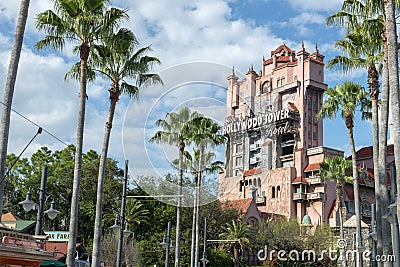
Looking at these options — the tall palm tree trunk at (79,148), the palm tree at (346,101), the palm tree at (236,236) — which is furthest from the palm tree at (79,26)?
the palm tree at (236,236)

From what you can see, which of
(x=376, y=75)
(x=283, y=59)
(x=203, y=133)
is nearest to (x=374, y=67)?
(x=376, y=75)

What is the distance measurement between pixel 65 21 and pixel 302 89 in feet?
245

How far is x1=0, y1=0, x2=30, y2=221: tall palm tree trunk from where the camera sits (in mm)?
14844

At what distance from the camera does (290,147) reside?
311 feet

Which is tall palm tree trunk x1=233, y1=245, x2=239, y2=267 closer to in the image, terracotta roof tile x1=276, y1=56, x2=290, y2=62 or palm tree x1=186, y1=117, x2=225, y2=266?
palm tree x1=186, y1=117, x2=225, y2=266

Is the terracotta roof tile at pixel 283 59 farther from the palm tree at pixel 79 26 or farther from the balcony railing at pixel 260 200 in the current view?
the palm tree at pixel 79 26

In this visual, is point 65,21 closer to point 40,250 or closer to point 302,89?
point 40,250

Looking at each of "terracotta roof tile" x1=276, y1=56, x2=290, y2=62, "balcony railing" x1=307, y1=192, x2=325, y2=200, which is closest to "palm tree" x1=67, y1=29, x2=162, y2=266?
"balcony railing" x1=307, y1=192, x2=325, y2=200

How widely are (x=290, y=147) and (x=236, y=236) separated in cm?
2917

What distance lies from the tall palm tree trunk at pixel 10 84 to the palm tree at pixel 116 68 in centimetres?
759

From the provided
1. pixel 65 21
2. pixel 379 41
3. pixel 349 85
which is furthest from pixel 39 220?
pixel 349 85

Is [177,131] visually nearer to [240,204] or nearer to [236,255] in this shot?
[236,255]

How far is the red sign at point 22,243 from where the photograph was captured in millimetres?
16342

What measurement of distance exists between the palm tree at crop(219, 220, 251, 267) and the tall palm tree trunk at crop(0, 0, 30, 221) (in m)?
56.0
